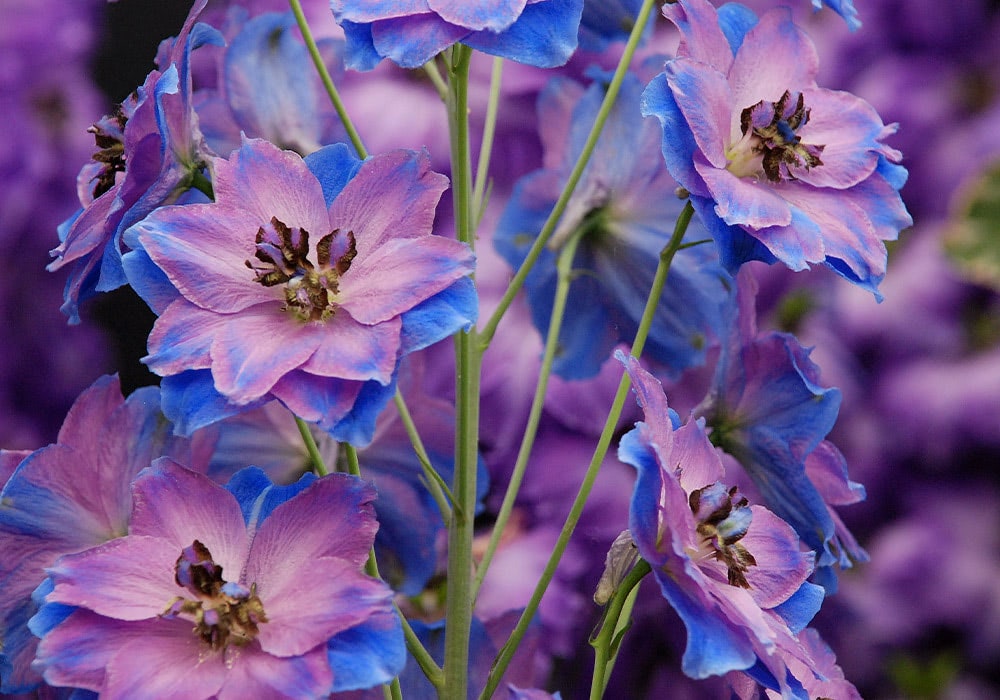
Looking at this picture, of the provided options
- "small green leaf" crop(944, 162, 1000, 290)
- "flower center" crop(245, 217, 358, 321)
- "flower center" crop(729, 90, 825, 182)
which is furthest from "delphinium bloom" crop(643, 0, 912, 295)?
"small green leaf" crop(944, 162, 1000, 290)

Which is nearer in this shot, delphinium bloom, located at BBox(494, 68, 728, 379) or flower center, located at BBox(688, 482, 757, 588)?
flower center, located at BBox(688, 482, 757, 588)

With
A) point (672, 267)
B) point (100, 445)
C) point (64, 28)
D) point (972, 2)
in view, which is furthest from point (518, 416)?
point (972, 2)

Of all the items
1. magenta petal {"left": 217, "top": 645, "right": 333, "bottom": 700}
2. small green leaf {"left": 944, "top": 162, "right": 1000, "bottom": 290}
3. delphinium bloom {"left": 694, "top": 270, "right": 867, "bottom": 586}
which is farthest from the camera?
small green leaf {"left": 944, "top": 162, "right": 1000, "bottom": 290}

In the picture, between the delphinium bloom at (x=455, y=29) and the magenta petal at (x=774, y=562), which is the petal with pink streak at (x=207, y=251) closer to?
the delphinium bloom at (x=455, y=29)

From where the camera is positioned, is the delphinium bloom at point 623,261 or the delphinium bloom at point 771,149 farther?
the delphinium bloom at point 623,261

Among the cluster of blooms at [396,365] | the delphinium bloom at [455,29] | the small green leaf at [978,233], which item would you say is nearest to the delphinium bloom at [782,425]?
the cluster of blooms at [396,365]

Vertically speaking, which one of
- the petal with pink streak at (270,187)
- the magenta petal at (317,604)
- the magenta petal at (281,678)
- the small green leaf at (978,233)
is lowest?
the small green leaf at (978,233)

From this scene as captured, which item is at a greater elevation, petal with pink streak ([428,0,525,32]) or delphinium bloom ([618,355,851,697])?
petal with pink streak ([428,0,525,32])

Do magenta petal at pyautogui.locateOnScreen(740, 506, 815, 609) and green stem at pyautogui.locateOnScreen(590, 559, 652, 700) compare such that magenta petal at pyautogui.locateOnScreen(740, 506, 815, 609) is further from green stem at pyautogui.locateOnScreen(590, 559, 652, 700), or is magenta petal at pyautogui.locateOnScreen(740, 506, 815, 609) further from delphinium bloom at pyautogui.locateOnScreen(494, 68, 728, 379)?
Result: delphinium bloom at pyautogui.locateOnScreen(494, 68, 728, 379)
